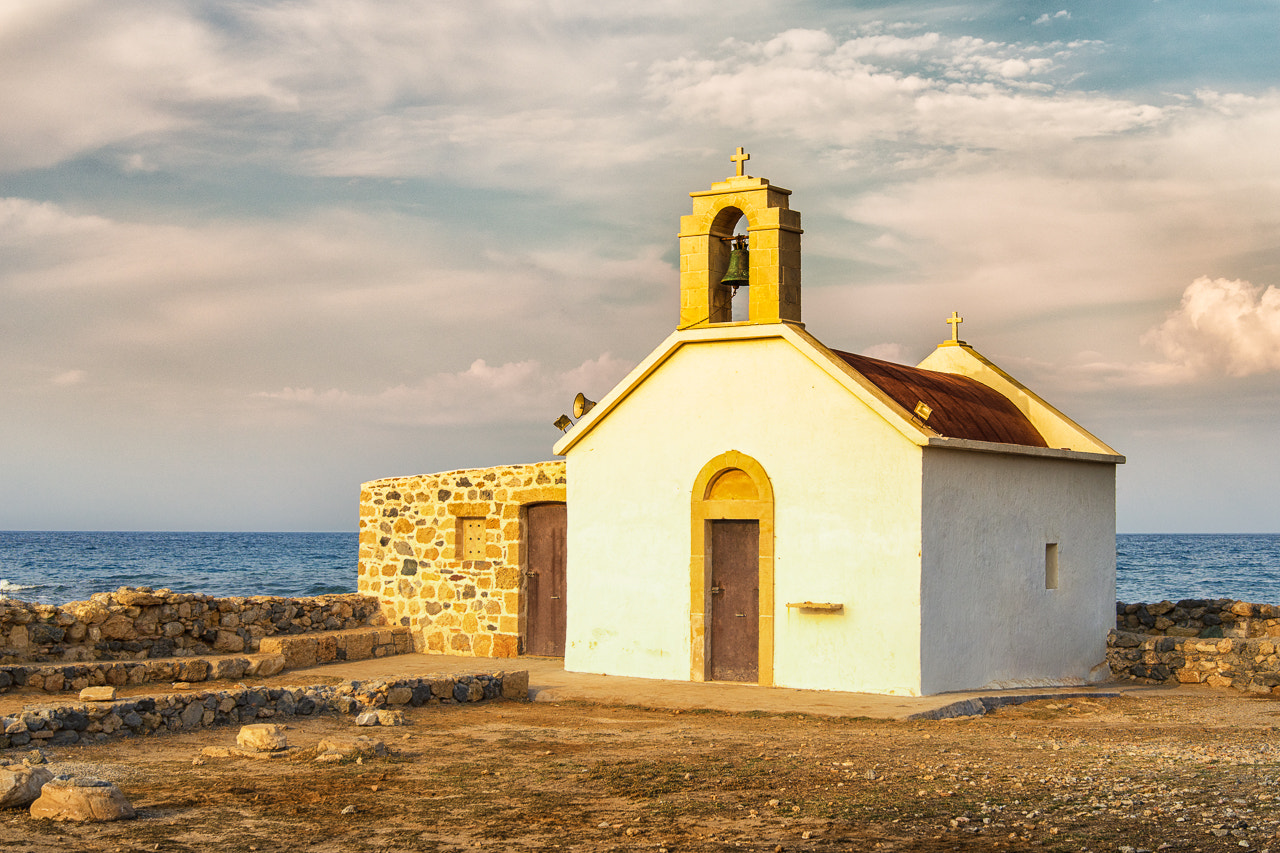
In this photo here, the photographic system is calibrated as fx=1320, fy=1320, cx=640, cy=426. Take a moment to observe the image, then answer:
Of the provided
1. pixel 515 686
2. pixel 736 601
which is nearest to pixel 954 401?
pixel 736 601

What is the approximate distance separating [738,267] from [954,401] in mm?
3263

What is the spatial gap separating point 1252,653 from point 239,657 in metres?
12.5

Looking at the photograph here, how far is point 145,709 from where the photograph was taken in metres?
11.3

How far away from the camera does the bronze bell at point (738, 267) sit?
15898mm

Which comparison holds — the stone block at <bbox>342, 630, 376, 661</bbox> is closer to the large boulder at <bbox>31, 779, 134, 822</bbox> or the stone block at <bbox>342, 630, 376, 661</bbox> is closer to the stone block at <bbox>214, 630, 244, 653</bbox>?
the stone block at <bbox>214, 630, 244, 653</bbox>

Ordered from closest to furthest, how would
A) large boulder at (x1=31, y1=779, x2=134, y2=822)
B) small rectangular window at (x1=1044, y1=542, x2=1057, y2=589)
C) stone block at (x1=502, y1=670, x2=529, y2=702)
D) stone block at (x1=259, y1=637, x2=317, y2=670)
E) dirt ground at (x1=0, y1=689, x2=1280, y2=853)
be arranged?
dirt ground at (x1=0, y1=689, x2=1280, y2=853) < large boulder at (x1=31, y1=779, x2=134, y2=822) < stone block at (x1=502, y1=670, x2=529, y2=702) < stone block at (x1=259, y1=637, x2=317, y2=670) < small rectangular window at (x1=1044, y1=542, x2=1057, y2=589)

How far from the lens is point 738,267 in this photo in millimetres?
15938

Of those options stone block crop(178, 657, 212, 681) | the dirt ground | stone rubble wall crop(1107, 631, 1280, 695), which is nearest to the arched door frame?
the dirt ground

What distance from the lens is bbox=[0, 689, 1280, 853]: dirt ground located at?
7.58 meters

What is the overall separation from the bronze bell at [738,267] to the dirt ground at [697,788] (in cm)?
560

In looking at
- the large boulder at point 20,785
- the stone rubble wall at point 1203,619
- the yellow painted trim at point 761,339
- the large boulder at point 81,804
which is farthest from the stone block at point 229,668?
the stone rubble wall at point 1203,619

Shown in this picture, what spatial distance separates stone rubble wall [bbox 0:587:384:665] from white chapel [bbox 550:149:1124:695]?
3.82 m

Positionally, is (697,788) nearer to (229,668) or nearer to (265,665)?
(229,668)

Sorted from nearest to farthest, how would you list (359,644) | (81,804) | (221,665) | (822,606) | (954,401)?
(81,804) → (822,606) → (221,665) → (954,401) → (359,644)
